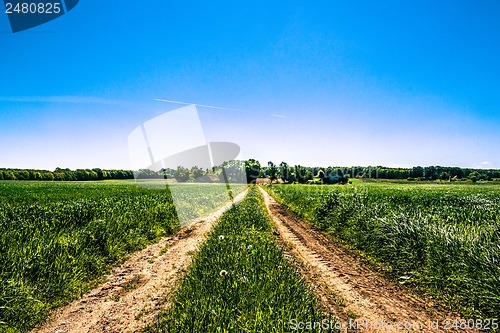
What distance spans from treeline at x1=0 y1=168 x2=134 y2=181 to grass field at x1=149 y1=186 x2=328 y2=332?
104 m

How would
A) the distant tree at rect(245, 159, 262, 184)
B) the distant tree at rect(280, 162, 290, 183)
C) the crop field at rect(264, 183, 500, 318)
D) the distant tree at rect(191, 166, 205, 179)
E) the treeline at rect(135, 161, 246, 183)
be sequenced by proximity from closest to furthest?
the crop field at rect(264, 183, 500, 318) < the treeline at rect(135, 161, 246, 183) < the distant tree at rect(245, 159, 262, 184) < the distant tree at rect(280, 162, 290, 183) < the distant tree at rect(191, 166, 205, 179)

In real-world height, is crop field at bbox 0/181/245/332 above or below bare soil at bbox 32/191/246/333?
above

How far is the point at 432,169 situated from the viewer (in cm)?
9638

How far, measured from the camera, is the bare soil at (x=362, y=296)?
363cm

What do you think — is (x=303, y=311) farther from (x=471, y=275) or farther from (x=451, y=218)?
(x=451, y=218)

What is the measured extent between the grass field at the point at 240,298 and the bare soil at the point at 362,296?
856 millimetres

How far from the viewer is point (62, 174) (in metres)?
82.8

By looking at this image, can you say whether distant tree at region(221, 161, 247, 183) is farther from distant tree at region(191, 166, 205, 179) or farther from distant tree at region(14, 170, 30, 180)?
distant tree at region(14, 170, 30, 180)

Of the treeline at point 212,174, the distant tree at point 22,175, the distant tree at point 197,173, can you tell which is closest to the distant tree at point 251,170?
the treeline at point 212,174

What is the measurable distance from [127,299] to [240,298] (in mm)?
2647

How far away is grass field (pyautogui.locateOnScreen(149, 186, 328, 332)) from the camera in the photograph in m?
Answer: 2.79

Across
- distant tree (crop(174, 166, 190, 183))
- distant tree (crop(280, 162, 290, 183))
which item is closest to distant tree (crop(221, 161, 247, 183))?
distant tree (crop(280, 162, 290, 183))

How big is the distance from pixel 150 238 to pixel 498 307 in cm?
990

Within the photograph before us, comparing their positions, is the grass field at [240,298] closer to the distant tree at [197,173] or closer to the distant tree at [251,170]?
the distant tree at [251,170]
